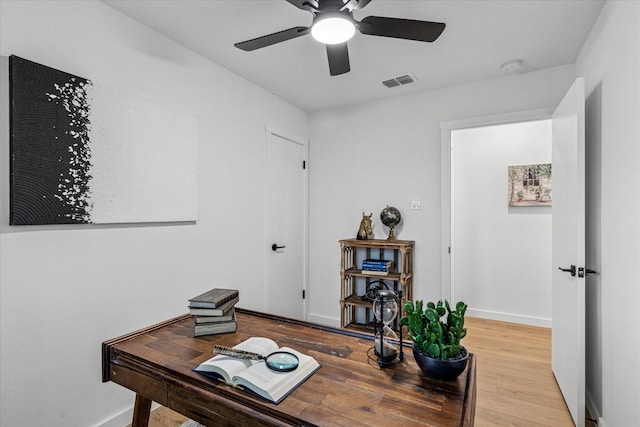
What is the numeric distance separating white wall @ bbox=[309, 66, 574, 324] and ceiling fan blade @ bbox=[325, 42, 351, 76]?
1.53 m

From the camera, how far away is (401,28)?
160cm

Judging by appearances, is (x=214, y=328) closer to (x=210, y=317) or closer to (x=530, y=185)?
(x=210, y=317)

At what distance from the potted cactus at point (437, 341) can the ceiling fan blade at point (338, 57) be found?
1.39 metres

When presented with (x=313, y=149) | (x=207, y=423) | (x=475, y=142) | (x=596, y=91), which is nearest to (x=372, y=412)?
(x=207, y=423)

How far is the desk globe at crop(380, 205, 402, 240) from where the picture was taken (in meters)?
3.27

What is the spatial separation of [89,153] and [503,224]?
163 inches

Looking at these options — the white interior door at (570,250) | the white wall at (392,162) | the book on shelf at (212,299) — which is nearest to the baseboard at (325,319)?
the white wall at (392,162)

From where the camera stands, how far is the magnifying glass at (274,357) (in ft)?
3.69

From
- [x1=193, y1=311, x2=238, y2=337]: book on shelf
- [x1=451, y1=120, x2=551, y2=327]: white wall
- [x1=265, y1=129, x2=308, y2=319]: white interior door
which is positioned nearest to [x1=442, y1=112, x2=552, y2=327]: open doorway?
[x1=451, y1=120, x2=551, y2=327]: white wall

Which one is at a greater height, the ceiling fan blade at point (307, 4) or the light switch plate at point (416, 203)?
the ceiling fan blade at point (307, 4)

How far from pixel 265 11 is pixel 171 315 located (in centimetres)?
207

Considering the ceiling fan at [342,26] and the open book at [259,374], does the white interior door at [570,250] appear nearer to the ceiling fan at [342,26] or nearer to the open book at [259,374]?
the ceiling fan at [342,26]

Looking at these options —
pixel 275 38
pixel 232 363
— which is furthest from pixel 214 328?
pixel 275 38

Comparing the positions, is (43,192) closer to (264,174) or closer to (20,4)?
(20,4)
